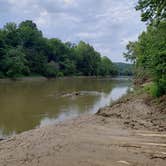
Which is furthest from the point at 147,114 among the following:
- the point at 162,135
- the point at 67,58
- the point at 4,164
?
the point at 67,58

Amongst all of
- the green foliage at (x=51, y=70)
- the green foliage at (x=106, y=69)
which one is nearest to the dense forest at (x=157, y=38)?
the green foliage at (x=51, y=70)

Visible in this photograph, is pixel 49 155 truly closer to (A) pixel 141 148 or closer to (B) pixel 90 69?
(A) pixel 141 148

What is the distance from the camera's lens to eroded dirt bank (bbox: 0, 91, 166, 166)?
716 cm

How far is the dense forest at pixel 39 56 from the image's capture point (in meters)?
70.8

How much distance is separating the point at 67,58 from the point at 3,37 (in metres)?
31.4

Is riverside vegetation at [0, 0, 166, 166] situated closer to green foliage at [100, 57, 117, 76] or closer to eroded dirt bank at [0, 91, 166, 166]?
eroded dirt bank at [0, 91, 166, 166]

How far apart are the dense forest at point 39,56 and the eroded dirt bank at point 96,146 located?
56610 millimetres

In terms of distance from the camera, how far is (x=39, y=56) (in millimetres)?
87000

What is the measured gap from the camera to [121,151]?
7.77 metres

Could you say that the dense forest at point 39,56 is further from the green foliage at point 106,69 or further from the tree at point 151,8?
the tree at point 151,8

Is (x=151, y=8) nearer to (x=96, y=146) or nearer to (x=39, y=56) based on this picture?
(x=96, y=146)

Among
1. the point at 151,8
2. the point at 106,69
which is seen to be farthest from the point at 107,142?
the point at 106,69

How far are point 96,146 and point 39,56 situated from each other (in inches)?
3151

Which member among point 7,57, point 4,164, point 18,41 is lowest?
point 4,164
